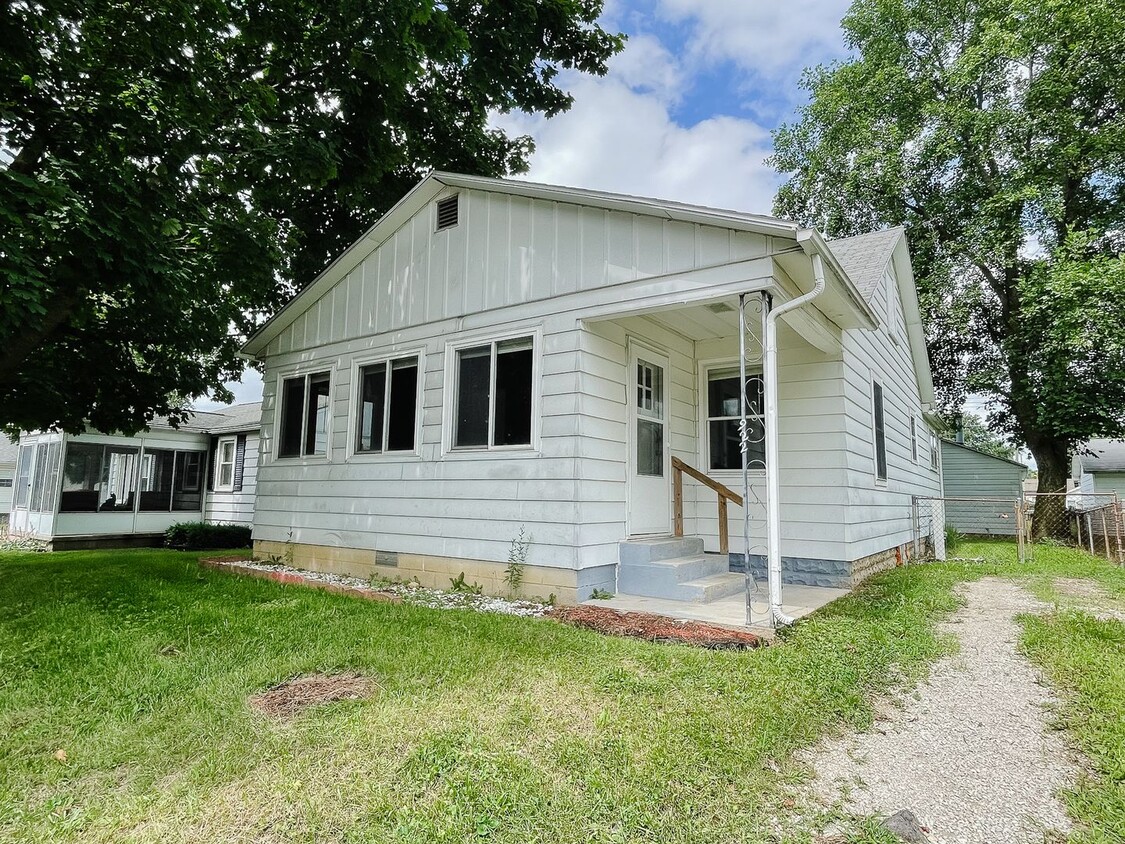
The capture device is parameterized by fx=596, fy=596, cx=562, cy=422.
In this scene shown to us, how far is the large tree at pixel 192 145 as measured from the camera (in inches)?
230

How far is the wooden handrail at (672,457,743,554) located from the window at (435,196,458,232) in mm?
3941

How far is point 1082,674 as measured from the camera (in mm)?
3912

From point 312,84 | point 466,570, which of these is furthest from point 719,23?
point 466,570

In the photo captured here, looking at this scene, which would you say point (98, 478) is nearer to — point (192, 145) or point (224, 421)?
point (224, 421)

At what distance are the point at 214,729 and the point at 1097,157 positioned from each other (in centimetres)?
1940

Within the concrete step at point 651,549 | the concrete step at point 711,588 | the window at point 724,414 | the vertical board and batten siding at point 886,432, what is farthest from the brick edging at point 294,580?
the vertical board and batten siding at point 886,432

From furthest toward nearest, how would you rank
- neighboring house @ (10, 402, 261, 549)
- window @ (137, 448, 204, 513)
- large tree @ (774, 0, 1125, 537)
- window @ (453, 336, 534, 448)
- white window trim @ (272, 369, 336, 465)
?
window @ (137, 448, 204, 513), neighboring house @ (10, 402, 261, 549), large tree @ (774, 0, 1125, 537), white window trim @ (272, 369, 336, 465), window @ (453, 336, 534, 448)

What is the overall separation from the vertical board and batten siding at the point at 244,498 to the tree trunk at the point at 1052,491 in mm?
19536

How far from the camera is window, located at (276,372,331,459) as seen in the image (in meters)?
8.30

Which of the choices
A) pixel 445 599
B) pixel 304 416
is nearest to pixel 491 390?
pixel 445 599

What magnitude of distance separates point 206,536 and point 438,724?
42.4ft

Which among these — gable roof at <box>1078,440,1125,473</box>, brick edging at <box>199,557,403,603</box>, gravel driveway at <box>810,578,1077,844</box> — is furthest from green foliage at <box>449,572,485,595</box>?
gable roof at <box>1078,440,1125,473</box>

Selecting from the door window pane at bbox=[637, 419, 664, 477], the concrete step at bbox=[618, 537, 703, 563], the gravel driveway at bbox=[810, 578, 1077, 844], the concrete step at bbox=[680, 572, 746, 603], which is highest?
the door window pane at bbox=[637, 419, 664, 477]

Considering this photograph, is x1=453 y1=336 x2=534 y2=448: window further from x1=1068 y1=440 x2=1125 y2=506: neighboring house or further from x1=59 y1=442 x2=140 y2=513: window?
x1=1068 y1=440 x2=1125 y2=506: neighboring house
